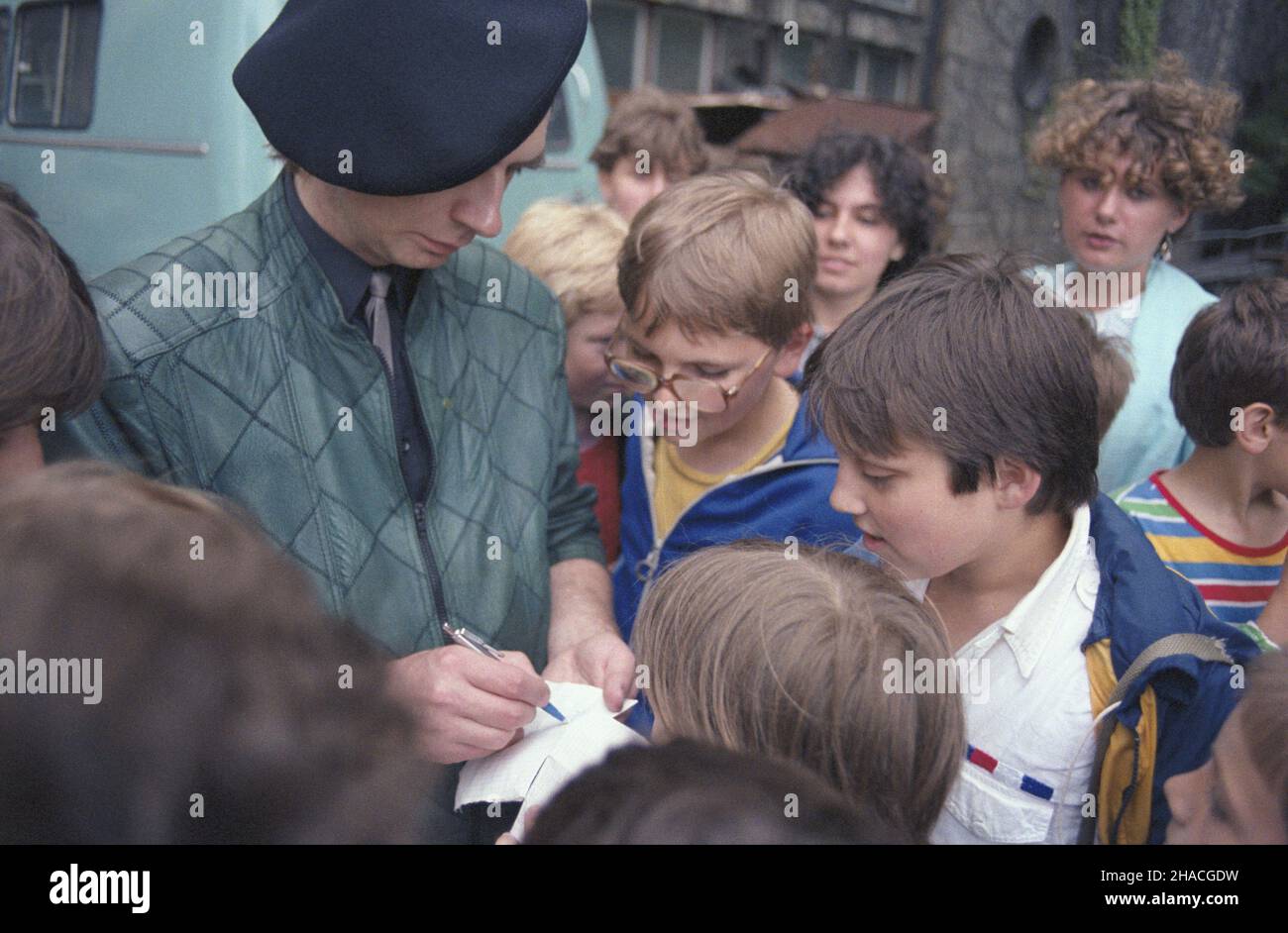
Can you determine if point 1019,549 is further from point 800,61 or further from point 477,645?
point 800,61

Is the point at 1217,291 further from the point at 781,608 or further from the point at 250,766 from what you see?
the point at 250,766

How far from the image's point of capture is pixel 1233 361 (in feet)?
6.71

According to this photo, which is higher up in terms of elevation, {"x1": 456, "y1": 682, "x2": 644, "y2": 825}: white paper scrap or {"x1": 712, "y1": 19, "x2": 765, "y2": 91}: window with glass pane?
{"x1": 712, "y1": 19, "x2": 765, "y2": 91}: window with glass pane

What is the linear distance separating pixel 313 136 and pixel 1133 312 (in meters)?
1.98

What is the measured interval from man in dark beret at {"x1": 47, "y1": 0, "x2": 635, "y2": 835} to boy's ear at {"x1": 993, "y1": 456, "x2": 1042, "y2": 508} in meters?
0.62

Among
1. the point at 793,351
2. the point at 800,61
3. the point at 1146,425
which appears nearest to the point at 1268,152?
the point at 1146,425

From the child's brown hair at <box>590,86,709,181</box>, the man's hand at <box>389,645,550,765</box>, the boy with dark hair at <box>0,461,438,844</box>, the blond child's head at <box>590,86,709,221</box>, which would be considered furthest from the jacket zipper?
the child's brown hair at <box>590,86,709,181</box>

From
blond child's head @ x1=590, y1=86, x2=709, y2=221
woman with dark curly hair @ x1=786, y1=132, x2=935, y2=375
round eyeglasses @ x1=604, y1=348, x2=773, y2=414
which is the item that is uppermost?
blond child's head @ x1=590, y1=86, x2=709, y2=221

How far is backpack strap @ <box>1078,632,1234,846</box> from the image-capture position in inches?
57.2

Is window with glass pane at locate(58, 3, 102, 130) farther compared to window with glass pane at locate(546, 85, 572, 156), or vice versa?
window with glass pane at locate(546, 85, 572, 156)

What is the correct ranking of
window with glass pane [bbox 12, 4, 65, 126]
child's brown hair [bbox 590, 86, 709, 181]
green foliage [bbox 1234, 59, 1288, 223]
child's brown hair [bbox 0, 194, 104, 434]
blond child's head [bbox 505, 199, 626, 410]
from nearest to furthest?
1. child's brown hair [bbox 0, 194, 104, 434]
2. blond child's head [bbox 505, 199, 626, 410]
3. green foliage [bbox 1234, 59, 1288, 223]
4. child's brown hair [bbox 590, 86, 709, 181]
5. window with glass pane [bbox 12, 4, 65, 126]

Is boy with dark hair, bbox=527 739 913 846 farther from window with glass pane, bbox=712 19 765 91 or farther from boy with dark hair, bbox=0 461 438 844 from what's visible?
window with glass pane, bbox=712 19 765 91

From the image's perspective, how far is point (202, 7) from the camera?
372 centimetres
